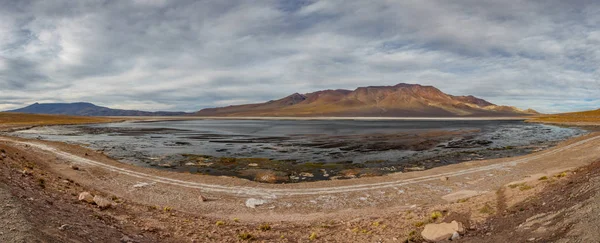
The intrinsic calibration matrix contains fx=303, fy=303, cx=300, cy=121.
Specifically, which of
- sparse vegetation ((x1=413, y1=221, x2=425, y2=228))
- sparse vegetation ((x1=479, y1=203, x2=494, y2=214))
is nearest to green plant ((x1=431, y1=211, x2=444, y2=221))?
sparse vegetation ((x1=413, y1=221, x2=425, y2=228))

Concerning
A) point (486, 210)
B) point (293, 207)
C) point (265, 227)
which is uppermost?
point (486, 210)

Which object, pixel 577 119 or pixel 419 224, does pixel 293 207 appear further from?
pixel 577 119

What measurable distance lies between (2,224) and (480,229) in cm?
1323

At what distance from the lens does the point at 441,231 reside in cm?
1002

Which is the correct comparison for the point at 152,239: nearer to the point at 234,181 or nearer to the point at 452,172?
the point at 234,181

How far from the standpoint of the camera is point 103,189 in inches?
713

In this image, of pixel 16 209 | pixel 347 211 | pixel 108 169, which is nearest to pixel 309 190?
pixel 347 211

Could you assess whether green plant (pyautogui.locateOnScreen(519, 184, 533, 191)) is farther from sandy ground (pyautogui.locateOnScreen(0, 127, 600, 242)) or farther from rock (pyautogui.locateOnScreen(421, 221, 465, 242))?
rock (pyautogui.locateOnScreen(421, 221, 465, 242))

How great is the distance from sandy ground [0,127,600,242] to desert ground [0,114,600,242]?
0.17ft

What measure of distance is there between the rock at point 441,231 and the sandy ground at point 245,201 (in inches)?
15.9

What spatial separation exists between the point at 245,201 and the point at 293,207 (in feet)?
9.37

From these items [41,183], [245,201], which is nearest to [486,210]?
[245,201]

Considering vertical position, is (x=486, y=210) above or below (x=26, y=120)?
below

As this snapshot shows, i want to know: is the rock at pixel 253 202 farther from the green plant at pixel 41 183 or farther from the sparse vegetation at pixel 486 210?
the sparse vegetation at pixel 486 210
